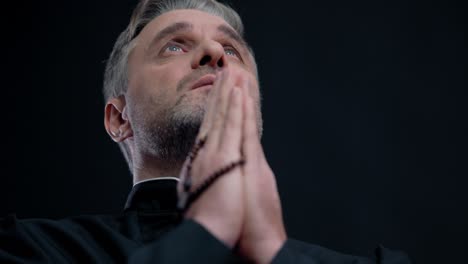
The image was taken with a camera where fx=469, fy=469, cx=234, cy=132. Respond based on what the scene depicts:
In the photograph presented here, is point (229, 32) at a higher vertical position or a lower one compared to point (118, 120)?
higher

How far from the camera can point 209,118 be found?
2.37 feet

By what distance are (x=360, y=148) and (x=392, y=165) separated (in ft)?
0.42

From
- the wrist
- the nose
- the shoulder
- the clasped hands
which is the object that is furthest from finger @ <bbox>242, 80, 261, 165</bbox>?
the shoulder

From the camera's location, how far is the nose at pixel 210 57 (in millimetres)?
1099

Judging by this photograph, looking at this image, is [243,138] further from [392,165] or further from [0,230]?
[392,165]

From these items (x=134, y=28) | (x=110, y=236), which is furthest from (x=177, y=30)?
(x=110, y=236)

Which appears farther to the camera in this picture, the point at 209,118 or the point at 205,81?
→ the point at 205,81

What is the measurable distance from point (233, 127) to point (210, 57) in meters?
0.47

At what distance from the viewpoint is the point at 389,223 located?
160cm

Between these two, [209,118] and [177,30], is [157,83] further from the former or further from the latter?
[209,118]

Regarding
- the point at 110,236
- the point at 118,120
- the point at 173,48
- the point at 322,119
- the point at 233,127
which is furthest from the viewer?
the point at 322,119

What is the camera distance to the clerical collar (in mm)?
1080

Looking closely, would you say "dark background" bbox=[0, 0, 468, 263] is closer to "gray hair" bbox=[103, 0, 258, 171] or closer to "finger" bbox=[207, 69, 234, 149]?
"gray hair" bbox=[103, 0, 258, 171]

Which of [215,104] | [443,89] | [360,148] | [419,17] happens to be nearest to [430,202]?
[360,148]
